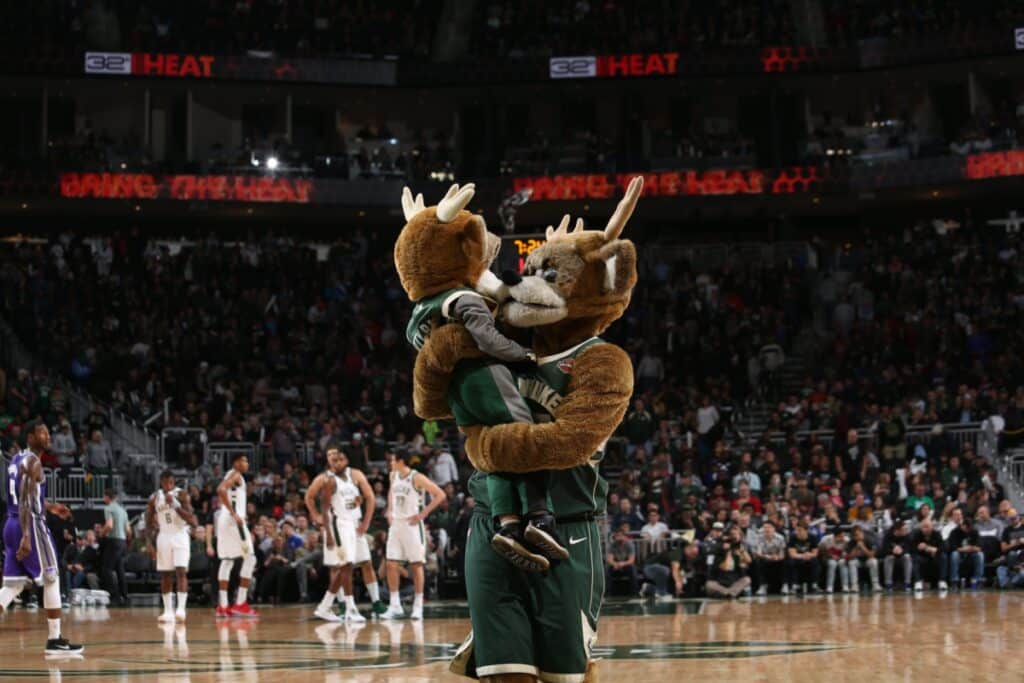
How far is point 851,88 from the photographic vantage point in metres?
38.1

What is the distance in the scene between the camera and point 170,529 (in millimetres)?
18641

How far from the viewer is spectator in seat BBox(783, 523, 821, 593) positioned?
22.3m

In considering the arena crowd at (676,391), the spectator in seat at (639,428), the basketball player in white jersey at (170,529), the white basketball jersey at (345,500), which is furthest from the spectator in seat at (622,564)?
the basketball player in white jersey at (170,529)

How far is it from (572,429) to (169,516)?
1357 cm

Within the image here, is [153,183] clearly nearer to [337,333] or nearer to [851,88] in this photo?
[337,333]

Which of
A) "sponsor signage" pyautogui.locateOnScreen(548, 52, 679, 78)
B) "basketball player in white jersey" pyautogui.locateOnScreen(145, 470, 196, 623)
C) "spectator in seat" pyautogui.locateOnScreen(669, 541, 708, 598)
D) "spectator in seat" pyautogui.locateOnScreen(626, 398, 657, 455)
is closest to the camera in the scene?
"basketball player in white jersey" pyautogui.locateOnScreen(145, 470, 196, 623)

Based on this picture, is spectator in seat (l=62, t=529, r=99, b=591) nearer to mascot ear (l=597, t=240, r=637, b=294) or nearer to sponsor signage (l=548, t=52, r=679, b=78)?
sponsor signage (l=548, t=52, r=679, b=78)

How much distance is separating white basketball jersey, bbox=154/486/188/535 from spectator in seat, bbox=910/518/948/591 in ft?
33.6

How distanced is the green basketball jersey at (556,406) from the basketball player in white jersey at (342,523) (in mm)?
11630

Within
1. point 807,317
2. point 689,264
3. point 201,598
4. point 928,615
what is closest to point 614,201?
point 689,264

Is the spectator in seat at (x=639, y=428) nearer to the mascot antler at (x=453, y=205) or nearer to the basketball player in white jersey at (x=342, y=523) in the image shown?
the basketball player in white jersey at (x=342, y=523)

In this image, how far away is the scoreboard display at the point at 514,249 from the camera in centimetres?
1105

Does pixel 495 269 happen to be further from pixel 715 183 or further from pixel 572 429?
pixel 715 183

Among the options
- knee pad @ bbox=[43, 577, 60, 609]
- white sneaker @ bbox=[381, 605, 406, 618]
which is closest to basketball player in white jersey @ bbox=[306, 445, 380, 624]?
white sneaker @ bbox=[381, 605, 406, 618]
